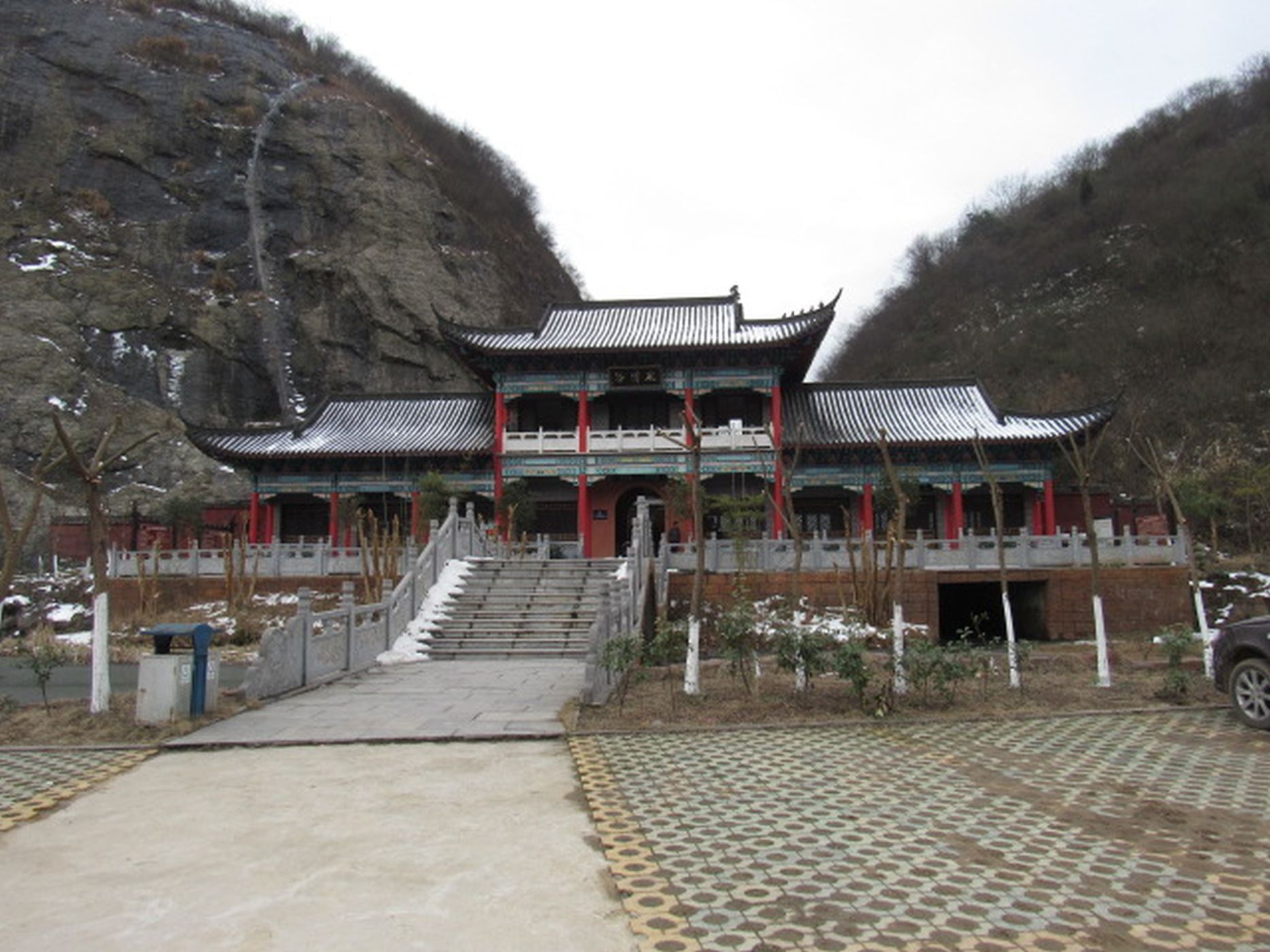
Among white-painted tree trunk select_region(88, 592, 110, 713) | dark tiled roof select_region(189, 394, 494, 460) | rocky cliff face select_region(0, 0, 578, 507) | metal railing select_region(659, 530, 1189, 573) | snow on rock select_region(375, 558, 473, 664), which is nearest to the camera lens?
white-painted tree trunk select_region(88, 592, 110, 713)

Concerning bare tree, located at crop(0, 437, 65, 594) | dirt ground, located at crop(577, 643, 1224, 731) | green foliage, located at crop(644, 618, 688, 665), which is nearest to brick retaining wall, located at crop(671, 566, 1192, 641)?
green foliage, located at crop(644, 618, 688, 665)

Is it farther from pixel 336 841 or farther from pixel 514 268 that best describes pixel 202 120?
pixel 336 841

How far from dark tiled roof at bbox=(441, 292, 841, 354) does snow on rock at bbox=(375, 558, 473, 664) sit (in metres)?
10.00

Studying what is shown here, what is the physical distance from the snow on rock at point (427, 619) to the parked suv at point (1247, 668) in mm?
10371

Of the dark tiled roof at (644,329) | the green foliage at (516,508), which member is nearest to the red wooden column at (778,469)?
the dark tiled roof at (644,329)

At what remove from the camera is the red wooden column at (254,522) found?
25.8 meters

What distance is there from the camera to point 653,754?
669cm

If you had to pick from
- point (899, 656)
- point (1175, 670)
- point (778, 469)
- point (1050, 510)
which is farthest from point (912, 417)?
point (899, 656)

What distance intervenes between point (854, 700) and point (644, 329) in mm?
20816

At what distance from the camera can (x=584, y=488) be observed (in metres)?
25.4

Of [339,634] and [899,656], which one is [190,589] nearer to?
[339,634]

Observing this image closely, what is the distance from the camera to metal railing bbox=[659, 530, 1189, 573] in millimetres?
17578

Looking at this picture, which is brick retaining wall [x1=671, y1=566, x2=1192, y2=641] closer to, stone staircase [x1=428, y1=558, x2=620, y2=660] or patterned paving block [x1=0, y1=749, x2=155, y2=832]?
stone staircase [x1=428, y1=558, x2=620, y2=660]

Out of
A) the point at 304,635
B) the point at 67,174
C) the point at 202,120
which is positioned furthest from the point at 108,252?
the point at 304,635
